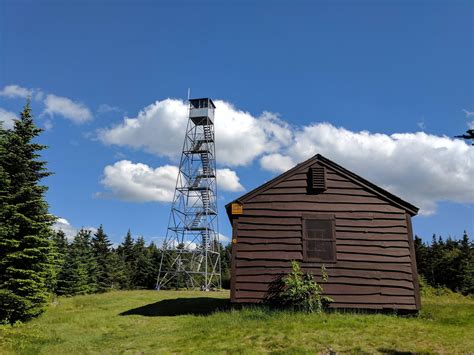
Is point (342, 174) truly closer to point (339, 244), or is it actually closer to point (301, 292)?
point (339, 244)

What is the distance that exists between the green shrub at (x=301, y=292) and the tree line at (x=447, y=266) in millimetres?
38317

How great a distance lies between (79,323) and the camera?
15242mm

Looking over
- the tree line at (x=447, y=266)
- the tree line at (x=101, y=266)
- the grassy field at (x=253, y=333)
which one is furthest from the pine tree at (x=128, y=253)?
the grassy field at (x=253, y=333)

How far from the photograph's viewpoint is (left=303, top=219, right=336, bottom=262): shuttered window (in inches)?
563

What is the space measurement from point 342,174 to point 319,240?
275 cm

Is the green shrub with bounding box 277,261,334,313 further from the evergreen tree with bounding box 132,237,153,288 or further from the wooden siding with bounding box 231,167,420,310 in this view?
the evergreen tree with bounding box 132,237,153,288

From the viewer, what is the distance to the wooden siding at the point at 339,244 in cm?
1398

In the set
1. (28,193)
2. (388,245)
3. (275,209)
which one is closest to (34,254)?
(28,193)

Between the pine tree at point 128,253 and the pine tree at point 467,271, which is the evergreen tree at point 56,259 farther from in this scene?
the pine tree at point 467,271

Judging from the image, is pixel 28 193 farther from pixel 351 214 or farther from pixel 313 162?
pixel 351 214

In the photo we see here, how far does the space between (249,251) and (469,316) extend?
7.51 m

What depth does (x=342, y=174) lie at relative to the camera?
49.8 ft

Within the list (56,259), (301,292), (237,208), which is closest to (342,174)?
(237,208)

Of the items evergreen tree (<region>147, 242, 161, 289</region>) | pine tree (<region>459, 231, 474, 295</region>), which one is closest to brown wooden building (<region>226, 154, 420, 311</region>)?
pine tree (<region>459, 231, 474, 295</region>)
